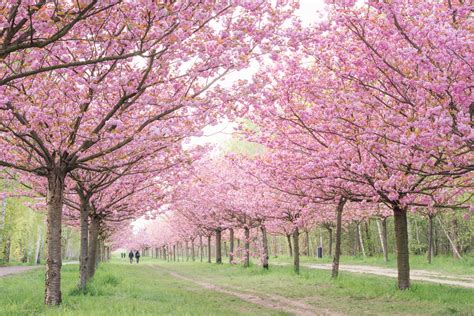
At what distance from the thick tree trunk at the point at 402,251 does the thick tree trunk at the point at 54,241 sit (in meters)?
9.73

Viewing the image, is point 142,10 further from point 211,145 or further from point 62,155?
point 211,145

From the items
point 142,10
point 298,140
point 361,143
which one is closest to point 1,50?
point 142,10

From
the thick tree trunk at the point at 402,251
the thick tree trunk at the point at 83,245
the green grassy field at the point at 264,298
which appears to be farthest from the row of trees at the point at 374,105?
the thick tree trunk at the point at 83,245

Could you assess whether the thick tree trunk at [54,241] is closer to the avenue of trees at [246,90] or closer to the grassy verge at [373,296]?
the avenue of trees at [246,90]

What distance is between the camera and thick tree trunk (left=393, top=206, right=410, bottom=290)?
42.6 ft

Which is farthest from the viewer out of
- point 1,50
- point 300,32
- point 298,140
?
point 298,140

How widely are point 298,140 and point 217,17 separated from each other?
650 cm

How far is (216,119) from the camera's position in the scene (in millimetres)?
10828

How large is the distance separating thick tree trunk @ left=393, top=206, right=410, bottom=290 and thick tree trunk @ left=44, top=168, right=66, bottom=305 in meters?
9.73

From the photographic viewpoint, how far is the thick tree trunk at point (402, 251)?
13.0 metres

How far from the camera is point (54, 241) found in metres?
9.87

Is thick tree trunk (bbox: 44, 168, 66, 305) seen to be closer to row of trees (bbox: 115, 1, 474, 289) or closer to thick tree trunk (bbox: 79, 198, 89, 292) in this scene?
thick tree trunk (bbox: 79, 198, 89, 292)

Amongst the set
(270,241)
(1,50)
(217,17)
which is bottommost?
(270,241)

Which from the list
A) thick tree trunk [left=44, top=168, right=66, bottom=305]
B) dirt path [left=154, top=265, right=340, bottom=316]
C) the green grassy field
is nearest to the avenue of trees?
thick tree trunk [left=44, top=168, right=66, bottom=305]
